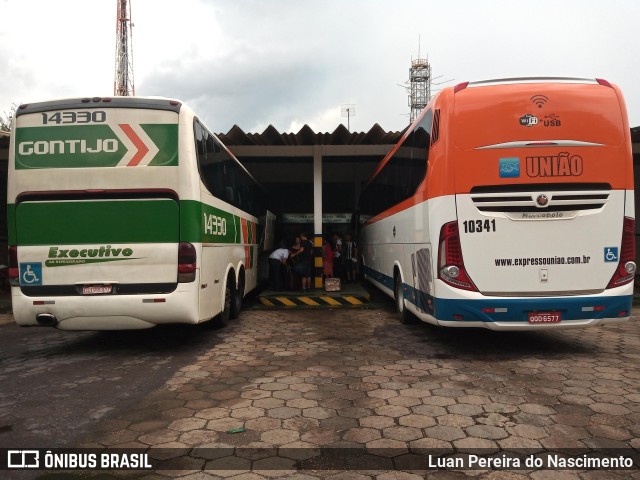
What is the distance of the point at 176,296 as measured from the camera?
5980 mm

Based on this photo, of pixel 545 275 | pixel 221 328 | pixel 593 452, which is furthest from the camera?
pixel 221 328

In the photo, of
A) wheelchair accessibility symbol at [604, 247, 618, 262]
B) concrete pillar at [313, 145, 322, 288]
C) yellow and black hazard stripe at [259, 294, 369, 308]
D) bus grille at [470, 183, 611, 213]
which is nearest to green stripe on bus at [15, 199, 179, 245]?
bus grille at [470, 183, 611, 213]

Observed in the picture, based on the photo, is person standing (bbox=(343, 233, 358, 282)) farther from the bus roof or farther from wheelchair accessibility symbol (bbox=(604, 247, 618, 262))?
wheelchair accessibility symbol (bbox=(604, 247, 618, 262))

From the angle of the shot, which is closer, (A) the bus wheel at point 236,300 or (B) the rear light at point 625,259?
(B) the rear light at point 625,259

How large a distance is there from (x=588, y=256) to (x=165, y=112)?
18.0 ft

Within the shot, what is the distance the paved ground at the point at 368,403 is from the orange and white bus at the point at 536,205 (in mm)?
748

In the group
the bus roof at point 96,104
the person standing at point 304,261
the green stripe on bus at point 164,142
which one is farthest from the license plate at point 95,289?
the person standing at point 304,261

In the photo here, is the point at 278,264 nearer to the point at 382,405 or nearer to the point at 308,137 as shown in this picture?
the point at 308,137

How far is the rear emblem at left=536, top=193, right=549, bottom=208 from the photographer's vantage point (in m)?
5.47

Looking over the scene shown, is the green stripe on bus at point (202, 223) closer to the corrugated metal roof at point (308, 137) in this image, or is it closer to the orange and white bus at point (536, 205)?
the orange and white bus at point (536, 205)

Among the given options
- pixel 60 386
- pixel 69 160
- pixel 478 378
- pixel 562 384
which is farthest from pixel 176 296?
pixel 562 384

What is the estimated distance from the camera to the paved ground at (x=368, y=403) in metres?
3.19

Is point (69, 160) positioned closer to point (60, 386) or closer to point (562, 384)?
point (60, 386)

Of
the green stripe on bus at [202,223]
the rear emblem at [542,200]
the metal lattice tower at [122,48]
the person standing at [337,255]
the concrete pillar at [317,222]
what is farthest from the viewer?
the metal lattice tower at [122,48]
